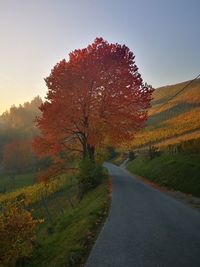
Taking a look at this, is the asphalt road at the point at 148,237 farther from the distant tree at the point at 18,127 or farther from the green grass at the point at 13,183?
the distant tree at the point at 18,127

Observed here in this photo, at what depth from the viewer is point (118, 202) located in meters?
17.0

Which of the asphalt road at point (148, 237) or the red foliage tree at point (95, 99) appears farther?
the red foliage tree at point (95, 99)

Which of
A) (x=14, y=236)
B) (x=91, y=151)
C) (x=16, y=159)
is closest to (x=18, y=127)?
(x=16, y=159)

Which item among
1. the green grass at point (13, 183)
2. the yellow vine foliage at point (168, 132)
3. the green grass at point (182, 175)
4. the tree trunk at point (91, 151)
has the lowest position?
the green grass at point (13, 183)

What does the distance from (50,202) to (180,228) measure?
82.3ft

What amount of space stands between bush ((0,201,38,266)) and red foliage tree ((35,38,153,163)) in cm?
1442

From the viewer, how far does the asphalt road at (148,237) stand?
8.06 meters

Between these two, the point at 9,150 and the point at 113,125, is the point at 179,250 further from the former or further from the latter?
the point at 9,150

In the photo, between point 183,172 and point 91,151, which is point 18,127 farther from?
point 183,172

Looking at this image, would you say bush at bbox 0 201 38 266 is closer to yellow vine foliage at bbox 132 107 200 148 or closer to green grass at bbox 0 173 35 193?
green grass at bbox 0 173 35 193

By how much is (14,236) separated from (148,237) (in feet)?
14.8

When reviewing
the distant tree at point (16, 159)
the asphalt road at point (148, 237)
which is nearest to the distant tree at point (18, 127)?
the distant tree at point (16, 159)

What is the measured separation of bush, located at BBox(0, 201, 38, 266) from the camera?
31.3 ft

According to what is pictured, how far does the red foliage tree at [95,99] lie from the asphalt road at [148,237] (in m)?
10.3
